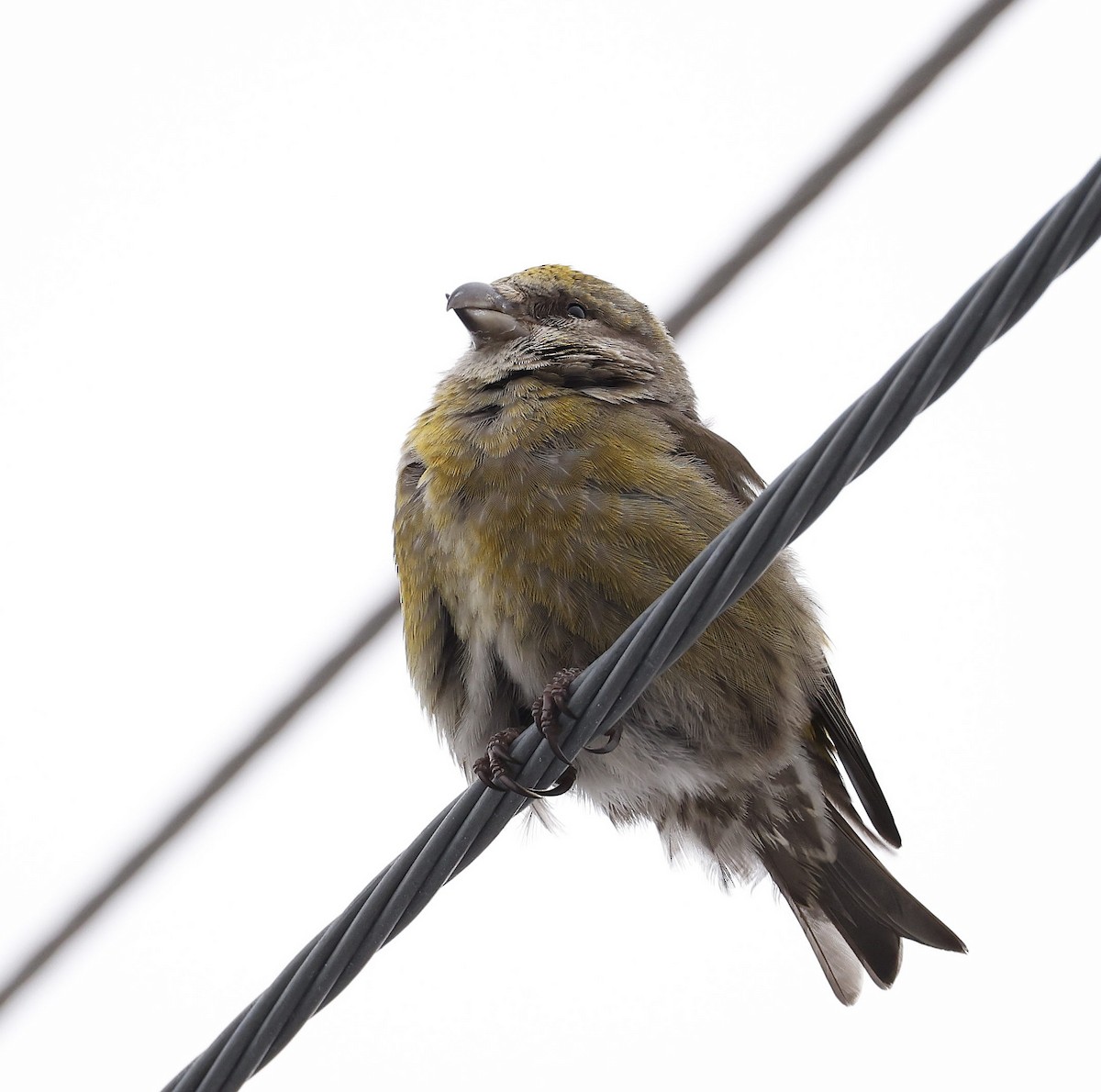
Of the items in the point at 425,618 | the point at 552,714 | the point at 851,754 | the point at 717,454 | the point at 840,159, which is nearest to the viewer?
the point at 552,714

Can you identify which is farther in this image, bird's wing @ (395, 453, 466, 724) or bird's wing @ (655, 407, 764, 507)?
bird's wing @ (655, 407, 764, 507)

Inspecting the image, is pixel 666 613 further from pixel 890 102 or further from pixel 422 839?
pixel 890 102

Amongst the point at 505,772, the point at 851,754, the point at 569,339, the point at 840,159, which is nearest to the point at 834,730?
the point at 851,754

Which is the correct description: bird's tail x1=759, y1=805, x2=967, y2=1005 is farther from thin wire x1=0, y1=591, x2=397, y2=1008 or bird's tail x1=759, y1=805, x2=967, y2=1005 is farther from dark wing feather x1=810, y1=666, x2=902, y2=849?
thin wire x1=0, y1=591, x2=397, y2=1008

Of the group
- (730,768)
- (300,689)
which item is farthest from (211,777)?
(730,768)

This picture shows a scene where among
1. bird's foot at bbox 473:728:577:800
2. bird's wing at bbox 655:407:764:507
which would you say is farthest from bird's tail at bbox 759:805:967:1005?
bird's wing at bbox 655:407:764:507

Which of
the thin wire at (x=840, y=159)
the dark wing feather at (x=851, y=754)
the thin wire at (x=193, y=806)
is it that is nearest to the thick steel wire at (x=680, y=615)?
the dark wing feather at (x=851, y=754)

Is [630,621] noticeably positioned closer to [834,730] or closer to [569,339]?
[834,730]
